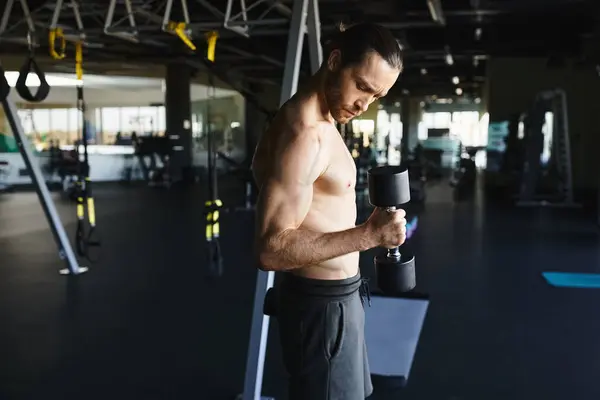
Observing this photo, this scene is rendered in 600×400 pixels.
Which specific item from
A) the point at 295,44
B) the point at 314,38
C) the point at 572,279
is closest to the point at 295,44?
the point at 295,44

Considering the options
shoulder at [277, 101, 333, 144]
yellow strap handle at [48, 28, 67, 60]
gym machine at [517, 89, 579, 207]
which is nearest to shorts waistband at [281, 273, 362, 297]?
shoulder at [277, 101, 333, 144]

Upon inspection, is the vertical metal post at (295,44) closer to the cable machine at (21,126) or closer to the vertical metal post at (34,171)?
the cable machine at (21,126)

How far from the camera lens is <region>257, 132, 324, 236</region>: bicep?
0.97 m

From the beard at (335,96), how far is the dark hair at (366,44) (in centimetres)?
3

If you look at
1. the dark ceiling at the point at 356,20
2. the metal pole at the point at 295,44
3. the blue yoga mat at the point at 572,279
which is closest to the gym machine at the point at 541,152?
the dark ceiling at the point at 356,20

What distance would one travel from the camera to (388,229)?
94 cm

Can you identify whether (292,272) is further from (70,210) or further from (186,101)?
(186,101)

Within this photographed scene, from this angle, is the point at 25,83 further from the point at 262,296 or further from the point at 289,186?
the point at 289,186

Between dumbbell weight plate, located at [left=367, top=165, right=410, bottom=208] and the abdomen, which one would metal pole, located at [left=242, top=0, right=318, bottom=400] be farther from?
dumbbell weight plate, located at [left=367, top=165, right=410, bottom=208]

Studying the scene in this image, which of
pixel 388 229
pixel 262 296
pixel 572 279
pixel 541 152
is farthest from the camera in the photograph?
pixel 541 152

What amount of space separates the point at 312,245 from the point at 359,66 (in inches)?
11.9

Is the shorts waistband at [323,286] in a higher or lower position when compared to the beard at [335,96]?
lower

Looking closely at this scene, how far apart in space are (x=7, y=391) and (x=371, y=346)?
1.34 metres

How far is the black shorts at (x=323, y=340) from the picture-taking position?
109 centimetres
